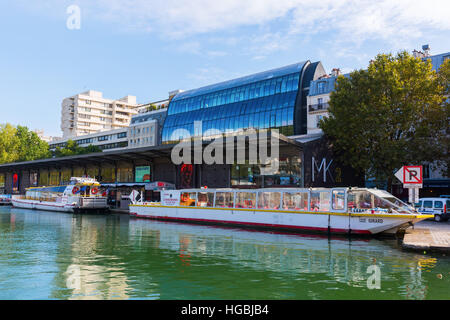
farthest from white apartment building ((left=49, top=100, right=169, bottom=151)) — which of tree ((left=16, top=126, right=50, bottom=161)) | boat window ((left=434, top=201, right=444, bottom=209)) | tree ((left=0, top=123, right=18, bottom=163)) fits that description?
boat window ((left=434, top=201, right=444, bottom=209))

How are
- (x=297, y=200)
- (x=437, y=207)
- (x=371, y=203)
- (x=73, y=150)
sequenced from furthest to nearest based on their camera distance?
(x=73, y=150), (x=437, y=207), (x=297, y=200), (x=371, y=203)

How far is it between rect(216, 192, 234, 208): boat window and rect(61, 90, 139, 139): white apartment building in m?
113

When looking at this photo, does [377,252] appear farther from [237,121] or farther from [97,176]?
[97,176]

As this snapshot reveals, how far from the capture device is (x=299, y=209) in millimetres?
28938

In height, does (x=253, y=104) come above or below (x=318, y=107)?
above

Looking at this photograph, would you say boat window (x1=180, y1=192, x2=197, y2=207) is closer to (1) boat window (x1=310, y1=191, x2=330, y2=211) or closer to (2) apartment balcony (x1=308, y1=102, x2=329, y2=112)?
(1) boat window (x1=310, y1=191, x2=330, y2=211)

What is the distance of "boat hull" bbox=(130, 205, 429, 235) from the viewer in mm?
24422

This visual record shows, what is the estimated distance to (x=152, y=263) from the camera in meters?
16.4

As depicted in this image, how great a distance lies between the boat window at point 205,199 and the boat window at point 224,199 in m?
0.75

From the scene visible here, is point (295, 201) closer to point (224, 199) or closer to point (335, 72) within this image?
point (224, 199)

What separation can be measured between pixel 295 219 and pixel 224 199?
7.68m

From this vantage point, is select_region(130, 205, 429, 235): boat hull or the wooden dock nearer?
the wooden dock

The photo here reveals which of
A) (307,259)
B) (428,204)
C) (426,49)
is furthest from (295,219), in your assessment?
(426,49)
